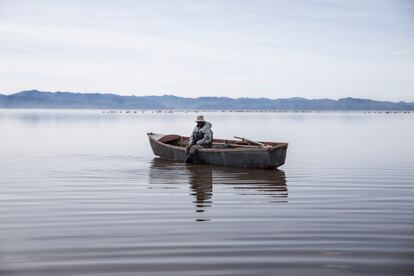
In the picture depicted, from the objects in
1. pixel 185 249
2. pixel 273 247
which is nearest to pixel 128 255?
pixel 185 249

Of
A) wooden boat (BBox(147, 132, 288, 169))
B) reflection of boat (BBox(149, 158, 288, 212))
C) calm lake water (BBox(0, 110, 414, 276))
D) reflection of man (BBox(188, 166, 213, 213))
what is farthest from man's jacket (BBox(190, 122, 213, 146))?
calm lake water (BBox(0, 110, 414, 276))

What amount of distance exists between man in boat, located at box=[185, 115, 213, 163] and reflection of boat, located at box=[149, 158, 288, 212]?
1.83 ft

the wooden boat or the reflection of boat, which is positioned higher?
the wooden boat

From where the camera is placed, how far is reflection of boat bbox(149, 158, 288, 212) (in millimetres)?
14008

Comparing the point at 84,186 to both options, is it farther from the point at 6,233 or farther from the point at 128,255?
the point at 128,255

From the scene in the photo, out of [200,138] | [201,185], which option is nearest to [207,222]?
[201,185]

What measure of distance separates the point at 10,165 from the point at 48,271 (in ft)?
51.5

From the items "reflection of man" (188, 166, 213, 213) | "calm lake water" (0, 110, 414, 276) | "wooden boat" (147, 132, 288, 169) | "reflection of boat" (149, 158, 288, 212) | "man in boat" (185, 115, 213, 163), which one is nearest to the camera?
"calm lake water" (0, 110, 414, 276)

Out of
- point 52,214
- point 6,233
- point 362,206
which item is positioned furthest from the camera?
point 362,206

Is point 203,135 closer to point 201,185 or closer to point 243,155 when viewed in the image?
point 243,155

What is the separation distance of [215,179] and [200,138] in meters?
4.46

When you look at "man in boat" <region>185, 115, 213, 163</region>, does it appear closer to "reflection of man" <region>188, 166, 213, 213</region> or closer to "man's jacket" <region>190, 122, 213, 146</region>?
"man's jacket" <region>190, 122, 213, 146</region>

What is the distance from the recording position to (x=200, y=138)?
70.8 feet

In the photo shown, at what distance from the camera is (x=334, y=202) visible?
1255cm
